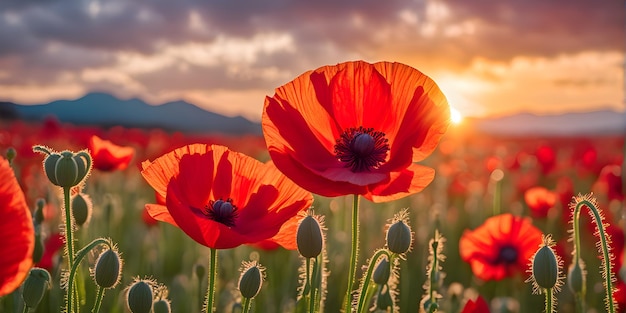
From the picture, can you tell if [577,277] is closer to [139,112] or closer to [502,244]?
[502,244]

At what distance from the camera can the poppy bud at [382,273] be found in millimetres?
1399

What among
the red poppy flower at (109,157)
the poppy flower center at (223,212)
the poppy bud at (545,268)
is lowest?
the poppy bud at (545,268)

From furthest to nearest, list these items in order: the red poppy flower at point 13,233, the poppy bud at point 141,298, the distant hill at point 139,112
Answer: the distant hill at point 139,112 < the poppy bud at point 141,298 < the red poppy flower at point 13,233

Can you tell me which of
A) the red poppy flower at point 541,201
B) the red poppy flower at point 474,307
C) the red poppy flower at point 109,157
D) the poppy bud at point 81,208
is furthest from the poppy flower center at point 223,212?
the red poppy flower at point 541,201

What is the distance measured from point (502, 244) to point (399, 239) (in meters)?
1.82

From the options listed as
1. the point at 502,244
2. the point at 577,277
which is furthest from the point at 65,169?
the point at 502,244

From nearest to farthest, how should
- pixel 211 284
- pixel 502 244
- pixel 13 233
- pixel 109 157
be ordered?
pixel 13 233, pixel 211 284, pixel 109 157, pixel 502 244

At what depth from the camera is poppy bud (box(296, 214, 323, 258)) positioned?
115 cm

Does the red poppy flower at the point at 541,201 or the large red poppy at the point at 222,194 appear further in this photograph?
the red poppy flower at the point at 541,201

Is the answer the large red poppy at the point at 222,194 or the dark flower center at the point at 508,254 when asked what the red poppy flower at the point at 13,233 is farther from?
the dark flower center at the point at 508,254

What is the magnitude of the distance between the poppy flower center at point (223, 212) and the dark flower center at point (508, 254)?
1.79 metres

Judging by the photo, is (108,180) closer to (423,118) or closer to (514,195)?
(514,195)

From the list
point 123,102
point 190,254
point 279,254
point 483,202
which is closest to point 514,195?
point 483,202

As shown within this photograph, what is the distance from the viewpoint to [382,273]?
1.40 metres
